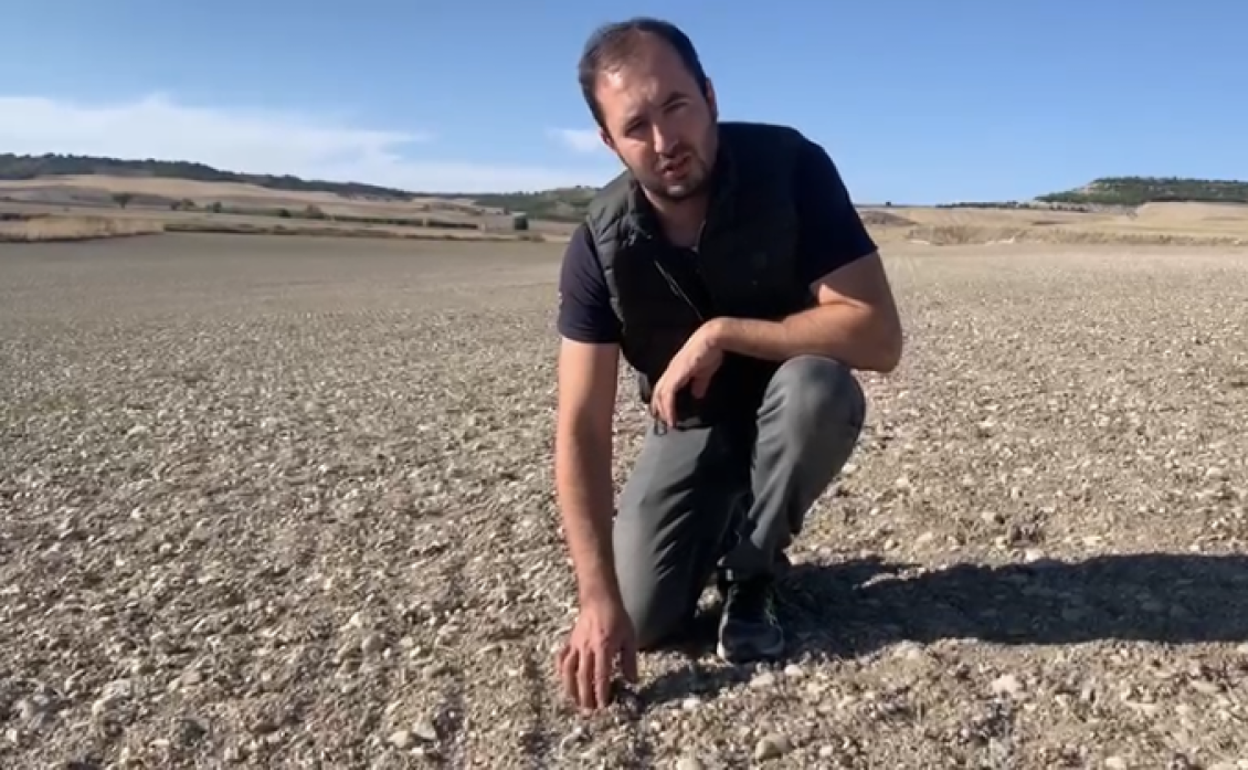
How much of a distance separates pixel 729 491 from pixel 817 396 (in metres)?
0.62

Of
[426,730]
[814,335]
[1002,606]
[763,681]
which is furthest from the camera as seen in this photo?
[1002,606]

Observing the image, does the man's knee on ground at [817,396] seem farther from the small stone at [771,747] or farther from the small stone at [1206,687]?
the small stone at [1206,687]

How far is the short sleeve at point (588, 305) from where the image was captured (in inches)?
157

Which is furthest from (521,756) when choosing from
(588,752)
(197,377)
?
(197,377)

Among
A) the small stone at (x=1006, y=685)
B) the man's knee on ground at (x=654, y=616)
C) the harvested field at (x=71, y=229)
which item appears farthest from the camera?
Answer: the harvested field at (x=71, y=229)

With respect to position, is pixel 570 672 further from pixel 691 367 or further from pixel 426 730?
pixel 691 367

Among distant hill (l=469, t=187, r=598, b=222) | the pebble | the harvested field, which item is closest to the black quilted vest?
the pebble

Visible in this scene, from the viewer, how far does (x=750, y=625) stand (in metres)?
4.05

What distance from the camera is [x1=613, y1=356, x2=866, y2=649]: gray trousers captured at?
399 centimetres

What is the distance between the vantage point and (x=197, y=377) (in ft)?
44.7

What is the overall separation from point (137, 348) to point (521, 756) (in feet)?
50.7

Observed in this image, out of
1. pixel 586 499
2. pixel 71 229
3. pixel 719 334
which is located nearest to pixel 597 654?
pixel 586 499

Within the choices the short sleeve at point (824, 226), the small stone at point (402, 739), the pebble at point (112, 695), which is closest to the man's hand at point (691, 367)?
the short sleeve at point (824, 226)

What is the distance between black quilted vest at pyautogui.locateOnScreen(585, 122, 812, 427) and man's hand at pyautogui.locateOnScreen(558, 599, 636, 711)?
857mm
